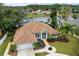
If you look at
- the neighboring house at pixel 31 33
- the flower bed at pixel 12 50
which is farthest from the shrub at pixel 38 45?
the flower bed at pixel 12 50

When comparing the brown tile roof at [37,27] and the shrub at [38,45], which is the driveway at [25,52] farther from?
the brown tile roof at [37,27]

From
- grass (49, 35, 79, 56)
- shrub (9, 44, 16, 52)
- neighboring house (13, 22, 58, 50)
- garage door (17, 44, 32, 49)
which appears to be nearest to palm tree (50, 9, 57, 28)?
neighboring house (13, 22, 58, 50)

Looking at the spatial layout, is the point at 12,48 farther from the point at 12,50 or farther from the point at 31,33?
the point at 31,33

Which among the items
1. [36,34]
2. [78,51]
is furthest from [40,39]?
[78,51]

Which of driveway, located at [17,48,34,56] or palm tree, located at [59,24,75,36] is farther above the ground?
palm tree, located at [59,24,75,36]

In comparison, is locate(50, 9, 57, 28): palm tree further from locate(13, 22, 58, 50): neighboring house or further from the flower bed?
the flower bed

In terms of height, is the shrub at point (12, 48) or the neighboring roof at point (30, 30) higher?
the neighboring roof at point (30, 30)
